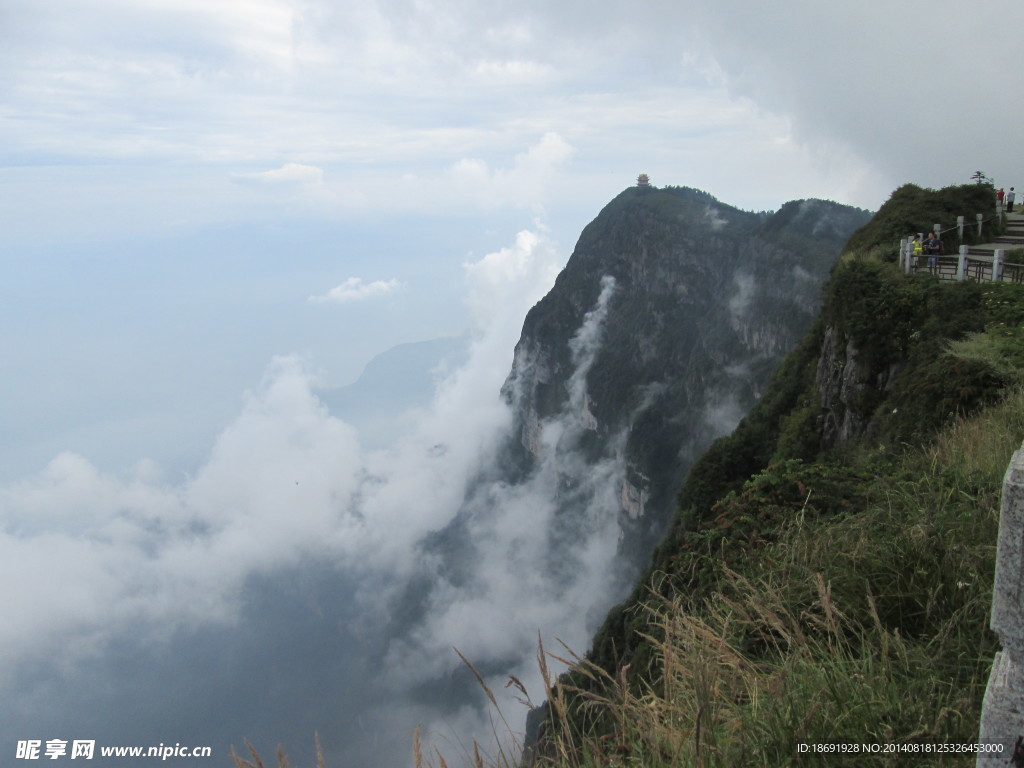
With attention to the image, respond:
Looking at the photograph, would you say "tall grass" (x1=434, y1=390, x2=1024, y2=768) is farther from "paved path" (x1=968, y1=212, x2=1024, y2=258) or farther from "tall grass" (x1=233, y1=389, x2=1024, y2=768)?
"paved path" (x1=968, y1=212, x2=1024, y2=258)

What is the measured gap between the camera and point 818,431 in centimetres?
1745

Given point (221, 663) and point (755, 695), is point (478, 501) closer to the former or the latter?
point (221, 663)

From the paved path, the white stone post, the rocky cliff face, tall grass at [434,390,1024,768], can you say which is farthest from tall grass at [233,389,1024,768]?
the rocky cliff face

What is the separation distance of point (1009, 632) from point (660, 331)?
11083 cm

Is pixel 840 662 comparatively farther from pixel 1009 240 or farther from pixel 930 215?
pixel 930 215

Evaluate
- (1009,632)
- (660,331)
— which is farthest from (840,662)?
(660,331)

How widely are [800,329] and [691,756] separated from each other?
80.3 meters

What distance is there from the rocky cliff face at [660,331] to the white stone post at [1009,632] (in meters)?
78.9

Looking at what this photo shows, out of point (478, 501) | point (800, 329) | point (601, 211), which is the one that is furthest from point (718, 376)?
point (478, 501)

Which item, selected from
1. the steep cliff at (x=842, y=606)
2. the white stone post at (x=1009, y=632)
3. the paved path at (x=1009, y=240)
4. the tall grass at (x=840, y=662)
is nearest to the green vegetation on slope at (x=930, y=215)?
the paved path at (x=1009, y=240)

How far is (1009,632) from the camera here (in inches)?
72.2

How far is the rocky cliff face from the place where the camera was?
276 feet

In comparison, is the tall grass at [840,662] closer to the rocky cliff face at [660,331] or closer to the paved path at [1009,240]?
the paved path at [1009,240]

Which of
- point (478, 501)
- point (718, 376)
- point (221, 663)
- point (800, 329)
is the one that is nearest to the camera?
point (800, 329)
